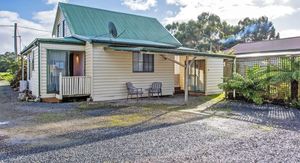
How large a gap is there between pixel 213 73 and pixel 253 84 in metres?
4.27

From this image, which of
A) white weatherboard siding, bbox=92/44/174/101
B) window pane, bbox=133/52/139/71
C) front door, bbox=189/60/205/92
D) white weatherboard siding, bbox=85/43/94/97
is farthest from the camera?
front door, bbox=189/60/205/92

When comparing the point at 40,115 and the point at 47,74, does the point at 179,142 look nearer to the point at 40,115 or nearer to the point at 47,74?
the point at 40,115

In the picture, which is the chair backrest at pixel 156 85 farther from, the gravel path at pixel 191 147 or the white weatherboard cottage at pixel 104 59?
the gravel path at pixel 191 147

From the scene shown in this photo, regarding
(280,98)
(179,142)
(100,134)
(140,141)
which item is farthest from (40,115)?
(280,98)

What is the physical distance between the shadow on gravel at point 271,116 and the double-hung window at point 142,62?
5678 millimetres

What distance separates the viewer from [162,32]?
17.4 meters

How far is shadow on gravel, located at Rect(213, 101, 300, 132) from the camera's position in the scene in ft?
23.3

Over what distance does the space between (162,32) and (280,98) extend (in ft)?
29.4

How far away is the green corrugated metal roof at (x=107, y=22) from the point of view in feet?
45.8

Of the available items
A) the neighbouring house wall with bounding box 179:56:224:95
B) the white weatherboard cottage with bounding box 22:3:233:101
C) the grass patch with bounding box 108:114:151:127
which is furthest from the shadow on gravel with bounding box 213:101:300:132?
the neighbouring house wall with bounding box 179:56:224:95

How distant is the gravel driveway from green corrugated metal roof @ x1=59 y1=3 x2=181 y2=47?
7477 millimetres

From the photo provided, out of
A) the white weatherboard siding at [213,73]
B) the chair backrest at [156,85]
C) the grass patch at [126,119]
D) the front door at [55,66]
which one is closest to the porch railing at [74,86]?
the front door at [55,66]

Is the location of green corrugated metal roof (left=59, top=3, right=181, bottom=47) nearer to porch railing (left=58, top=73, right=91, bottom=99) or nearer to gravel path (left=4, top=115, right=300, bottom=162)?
porch railing (left=58, top=73, right=91, bottom=99)

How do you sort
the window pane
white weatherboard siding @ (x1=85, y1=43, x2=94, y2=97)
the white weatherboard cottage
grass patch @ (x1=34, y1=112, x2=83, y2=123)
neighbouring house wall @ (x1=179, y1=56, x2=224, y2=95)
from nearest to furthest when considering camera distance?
1. grass patch @ (x1=34, y1=112, x2=83, y2=123)
2. the white weatherboard cottage
3. white weatherboard siding @ (x1=85, y1=43, x2=94, y2=97)
4. the window pane
5. neighbouring house wall @ (x1=179, y1=56, x2=224, y2=95)
